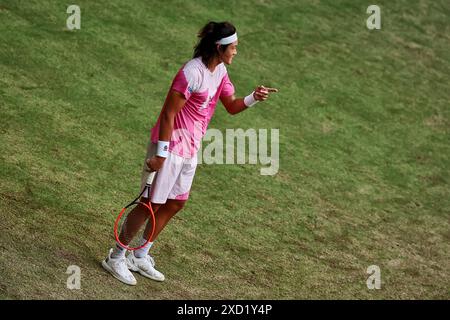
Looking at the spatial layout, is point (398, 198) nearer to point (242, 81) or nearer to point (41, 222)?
point (242, 81)

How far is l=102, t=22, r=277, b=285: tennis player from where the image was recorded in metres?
5.79

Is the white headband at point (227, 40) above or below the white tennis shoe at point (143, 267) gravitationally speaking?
above

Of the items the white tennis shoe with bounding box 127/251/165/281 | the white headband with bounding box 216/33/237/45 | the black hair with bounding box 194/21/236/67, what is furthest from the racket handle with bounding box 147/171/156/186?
the white headband with bounding box 216/33/237/45

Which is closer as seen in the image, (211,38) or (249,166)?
(211,38)

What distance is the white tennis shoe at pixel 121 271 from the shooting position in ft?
20.0

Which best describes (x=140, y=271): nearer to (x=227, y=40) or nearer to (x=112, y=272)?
(x=112, y=272)

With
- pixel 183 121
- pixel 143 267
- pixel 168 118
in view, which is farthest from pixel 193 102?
pixel 143 267

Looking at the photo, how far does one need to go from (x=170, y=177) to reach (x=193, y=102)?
565mm

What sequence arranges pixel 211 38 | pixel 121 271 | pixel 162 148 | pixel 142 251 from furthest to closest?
pixel 142 251 < pixel 121 271 < pixel 211 38 < pixel 162 148

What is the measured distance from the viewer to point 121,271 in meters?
6.10

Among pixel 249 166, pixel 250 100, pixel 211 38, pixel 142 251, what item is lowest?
pixel 142 251

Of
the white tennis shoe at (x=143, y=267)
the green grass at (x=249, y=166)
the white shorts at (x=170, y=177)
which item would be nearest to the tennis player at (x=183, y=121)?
the white shorts at (x=170, y=177)

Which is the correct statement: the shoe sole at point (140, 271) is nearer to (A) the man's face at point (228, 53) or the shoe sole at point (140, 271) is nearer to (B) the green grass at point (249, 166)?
(B) the green grass at point (249, 166)
